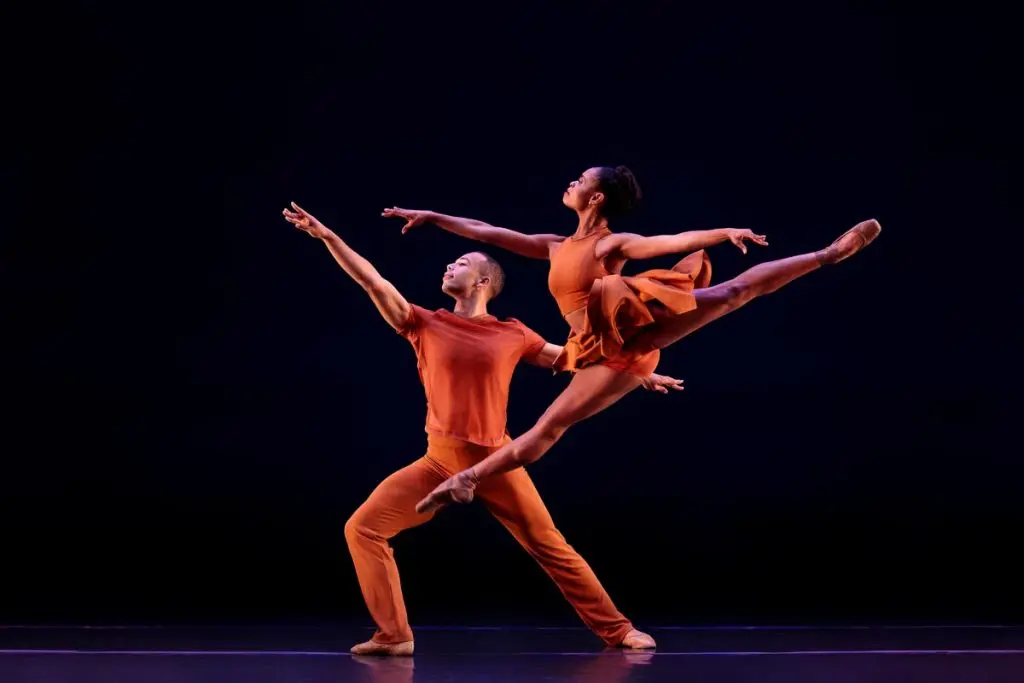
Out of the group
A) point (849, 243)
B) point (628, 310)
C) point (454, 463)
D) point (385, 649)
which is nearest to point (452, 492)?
point (454, 463)

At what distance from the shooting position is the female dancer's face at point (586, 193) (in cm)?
399

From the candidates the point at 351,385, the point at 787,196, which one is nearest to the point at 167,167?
the point at 351,385

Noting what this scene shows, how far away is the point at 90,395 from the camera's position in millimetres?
5711

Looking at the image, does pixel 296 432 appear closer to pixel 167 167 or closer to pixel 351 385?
pixel 351 385

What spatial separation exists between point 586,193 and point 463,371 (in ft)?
2.22

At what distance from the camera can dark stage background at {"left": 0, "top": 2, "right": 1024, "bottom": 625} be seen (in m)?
5.71

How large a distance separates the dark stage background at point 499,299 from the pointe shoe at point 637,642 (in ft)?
5.94

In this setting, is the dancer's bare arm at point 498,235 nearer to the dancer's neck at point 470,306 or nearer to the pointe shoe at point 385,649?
the dancer's neck at point 470,306

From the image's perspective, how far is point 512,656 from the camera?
3787 mm

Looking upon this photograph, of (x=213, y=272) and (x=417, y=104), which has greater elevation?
(x=417, y=104)

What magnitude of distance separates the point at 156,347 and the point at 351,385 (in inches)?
34.6

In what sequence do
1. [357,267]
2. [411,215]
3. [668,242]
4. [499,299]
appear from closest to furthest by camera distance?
[668,242]
[357,267]
[411,215]
[499,299]

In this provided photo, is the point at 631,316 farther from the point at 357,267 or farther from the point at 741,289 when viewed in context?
the point at 357,267

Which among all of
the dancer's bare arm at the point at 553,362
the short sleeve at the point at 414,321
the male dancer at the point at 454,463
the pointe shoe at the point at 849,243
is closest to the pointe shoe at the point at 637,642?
the male dancer at the point at 454,463
